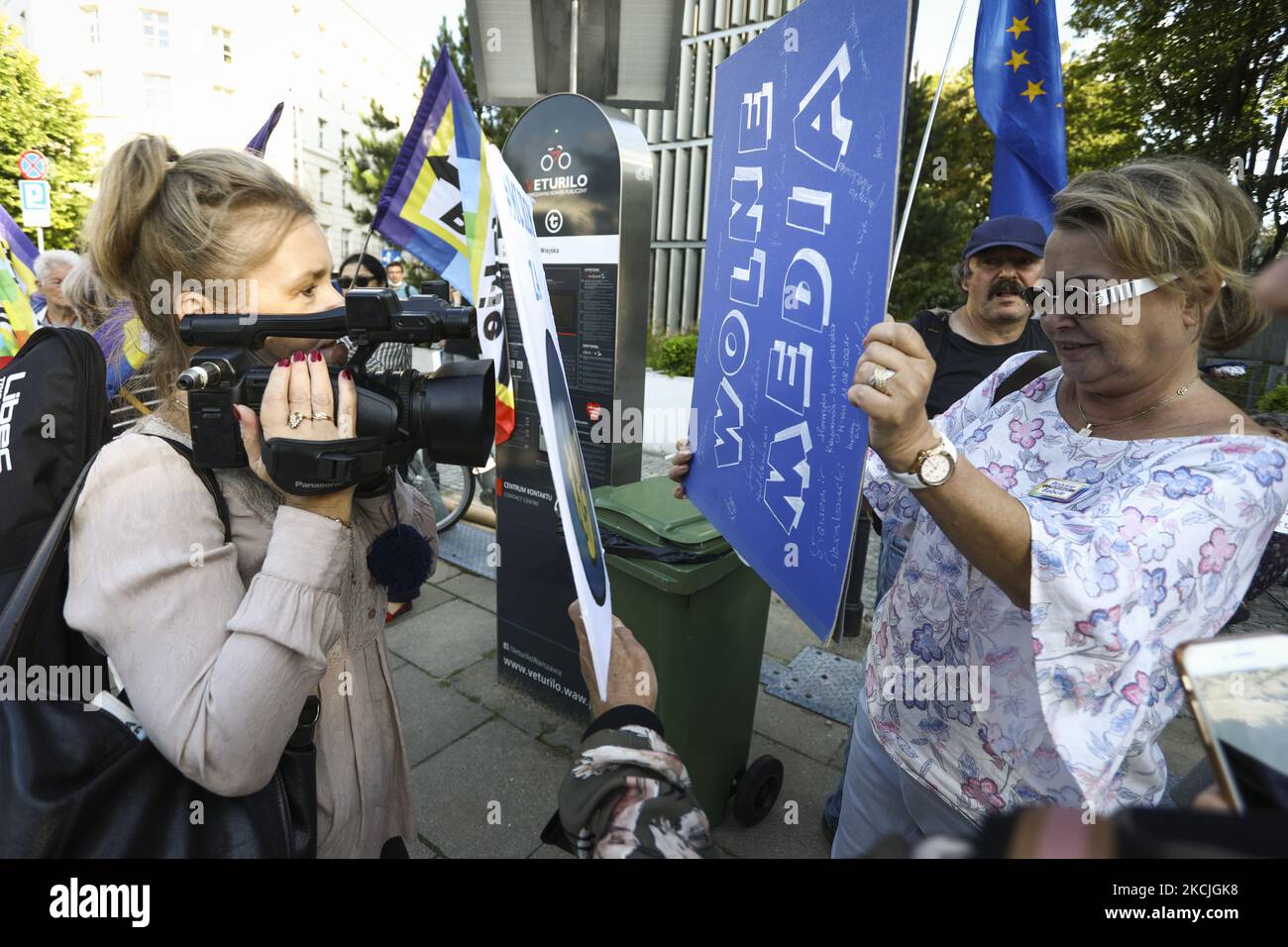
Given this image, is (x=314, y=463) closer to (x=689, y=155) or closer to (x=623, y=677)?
(x=623, y=677)

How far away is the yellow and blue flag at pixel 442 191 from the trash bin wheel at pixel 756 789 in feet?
5.70

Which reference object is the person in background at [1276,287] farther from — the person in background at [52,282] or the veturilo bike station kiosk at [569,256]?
the person in background at [52,282]

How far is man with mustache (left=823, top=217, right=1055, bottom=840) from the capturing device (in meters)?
2.81

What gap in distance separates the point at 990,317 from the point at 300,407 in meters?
2.80

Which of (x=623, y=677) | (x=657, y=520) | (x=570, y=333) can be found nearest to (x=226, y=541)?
(x=623, y=677)

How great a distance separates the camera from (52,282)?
4285mm

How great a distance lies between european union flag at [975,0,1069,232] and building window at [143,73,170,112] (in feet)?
113

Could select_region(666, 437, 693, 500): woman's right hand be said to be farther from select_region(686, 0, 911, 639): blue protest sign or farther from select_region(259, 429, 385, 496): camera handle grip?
select_region(259, 429, 385, 496): camera handle grip

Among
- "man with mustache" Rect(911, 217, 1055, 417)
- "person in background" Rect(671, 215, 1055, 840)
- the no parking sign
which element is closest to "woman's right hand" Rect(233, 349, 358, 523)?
"person in background" Rect(671, 215, 1055, 840)

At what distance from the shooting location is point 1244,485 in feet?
3.07

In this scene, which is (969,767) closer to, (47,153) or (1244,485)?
(1244,485)

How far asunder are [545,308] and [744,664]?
1.87 metres
